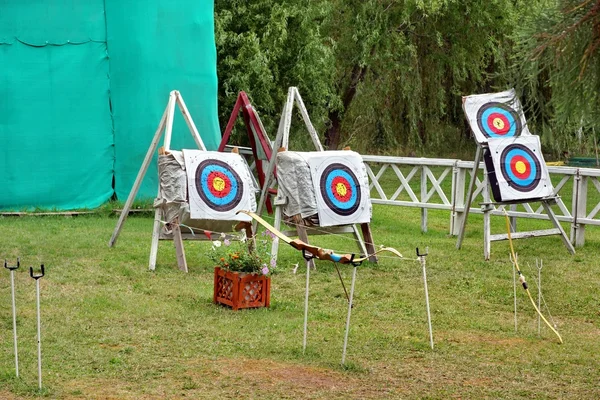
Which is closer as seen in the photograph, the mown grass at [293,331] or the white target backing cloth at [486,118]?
the mown grass at [293,331]

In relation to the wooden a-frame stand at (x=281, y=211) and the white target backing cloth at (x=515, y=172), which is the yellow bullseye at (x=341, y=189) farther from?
the white target backing cloth at (x=515, y=172)

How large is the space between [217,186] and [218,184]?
26 mm

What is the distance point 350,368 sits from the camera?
5.91 metres

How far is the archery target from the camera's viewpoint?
30.1ft

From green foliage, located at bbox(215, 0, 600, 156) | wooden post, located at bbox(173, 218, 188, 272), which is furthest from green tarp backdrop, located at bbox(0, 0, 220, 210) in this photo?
wooden post, located at bbox(173, 218, 188, 272)

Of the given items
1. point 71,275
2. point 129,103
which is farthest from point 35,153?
point 71,275

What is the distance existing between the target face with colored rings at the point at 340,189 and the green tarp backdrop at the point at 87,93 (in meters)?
3.99

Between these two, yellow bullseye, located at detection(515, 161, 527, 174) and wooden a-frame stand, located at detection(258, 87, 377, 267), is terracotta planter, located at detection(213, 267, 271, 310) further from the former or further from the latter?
yellow bullseye, located at detection(515, 161, 527, 174)

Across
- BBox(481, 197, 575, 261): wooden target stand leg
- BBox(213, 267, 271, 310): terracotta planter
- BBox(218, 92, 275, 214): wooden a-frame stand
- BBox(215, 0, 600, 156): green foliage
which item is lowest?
BBox(213, 267, 271, 310): terracotta planter

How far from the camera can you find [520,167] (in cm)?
1030

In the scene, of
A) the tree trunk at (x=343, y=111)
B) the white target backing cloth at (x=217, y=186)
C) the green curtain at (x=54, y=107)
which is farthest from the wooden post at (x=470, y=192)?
the tree trunk at (x=343, y=111)

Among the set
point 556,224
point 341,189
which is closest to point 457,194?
point 556,224

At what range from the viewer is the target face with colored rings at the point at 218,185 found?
9.04 m

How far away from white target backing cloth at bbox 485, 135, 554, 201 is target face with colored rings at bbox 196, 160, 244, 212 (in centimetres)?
278
